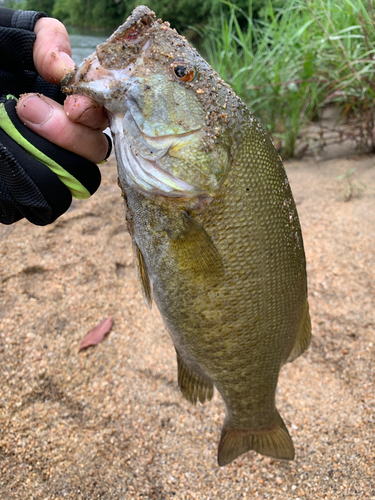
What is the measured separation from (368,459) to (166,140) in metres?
1.91

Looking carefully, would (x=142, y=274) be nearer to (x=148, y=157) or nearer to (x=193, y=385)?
(x=148, y=157)

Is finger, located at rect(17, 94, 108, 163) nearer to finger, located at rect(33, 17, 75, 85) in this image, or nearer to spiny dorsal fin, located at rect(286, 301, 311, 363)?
finger, located at rect(33, 17, 75, 85)

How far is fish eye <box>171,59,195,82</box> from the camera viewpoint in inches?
48.8

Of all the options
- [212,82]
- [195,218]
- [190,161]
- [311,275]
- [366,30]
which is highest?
[366,30]

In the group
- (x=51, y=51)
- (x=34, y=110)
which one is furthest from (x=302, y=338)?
(x=51, y=51)

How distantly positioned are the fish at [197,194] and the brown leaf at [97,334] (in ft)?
3.55

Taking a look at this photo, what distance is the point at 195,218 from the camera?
50.9 inches

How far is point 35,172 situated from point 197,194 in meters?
0.60

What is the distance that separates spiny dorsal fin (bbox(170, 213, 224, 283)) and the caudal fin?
946 millimetres

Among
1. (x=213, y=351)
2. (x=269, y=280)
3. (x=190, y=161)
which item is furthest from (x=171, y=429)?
(x=190, y=161)

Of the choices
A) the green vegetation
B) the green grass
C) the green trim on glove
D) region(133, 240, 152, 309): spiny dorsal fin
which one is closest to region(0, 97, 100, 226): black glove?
the green trim on glove

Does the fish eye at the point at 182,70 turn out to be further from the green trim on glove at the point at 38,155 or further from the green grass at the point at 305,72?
the green grass at the point at 305,72

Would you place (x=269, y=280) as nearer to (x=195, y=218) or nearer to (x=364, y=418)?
(x=195, y=218)

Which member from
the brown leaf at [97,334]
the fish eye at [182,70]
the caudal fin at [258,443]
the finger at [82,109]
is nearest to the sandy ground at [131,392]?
the brown leaf at [97,334]
